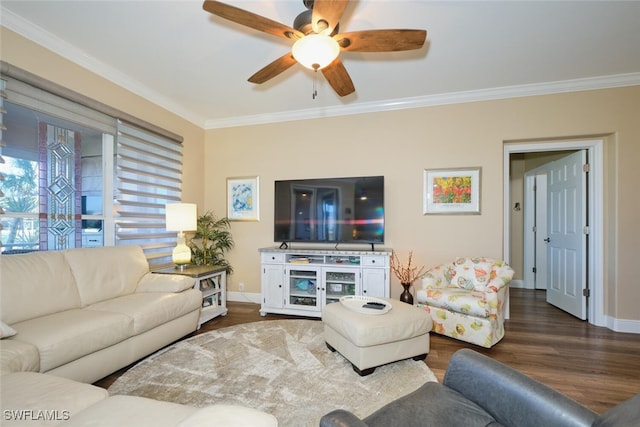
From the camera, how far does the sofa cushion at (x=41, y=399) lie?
961 mm

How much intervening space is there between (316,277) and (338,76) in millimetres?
2137

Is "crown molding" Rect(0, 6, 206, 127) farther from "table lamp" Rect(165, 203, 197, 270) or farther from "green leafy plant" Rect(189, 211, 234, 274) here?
"green leafy plant" Rect(189, 211, 234, 274)

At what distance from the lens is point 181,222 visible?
3.06 meters

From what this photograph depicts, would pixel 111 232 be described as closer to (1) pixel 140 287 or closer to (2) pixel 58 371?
(1) pixel 140 287

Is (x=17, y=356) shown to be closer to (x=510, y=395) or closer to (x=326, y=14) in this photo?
(x=510, y=395)

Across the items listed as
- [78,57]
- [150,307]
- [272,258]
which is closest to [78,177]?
[78,57]

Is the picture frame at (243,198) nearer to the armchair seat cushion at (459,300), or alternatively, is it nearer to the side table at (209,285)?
the side table at (209,285)

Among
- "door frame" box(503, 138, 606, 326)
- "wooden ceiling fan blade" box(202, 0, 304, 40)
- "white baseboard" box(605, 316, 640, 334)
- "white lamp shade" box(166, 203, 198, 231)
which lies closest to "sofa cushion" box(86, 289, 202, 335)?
"white lamp shade" box(166, 203, 198, 231)

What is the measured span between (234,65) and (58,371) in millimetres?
2646

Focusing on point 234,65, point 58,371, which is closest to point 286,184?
point 234,65

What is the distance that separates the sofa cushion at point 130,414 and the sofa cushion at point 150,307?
3.87 ft

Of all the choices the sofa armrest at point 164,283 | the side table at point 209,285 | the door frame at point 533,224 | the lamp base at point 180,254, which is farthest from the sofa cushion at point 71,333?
the door frame at point 533,224

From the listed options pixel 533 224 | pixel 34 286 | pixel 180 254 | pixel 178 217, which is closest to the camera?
pixel 34 286

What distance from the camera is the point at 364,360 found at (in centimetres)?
200
